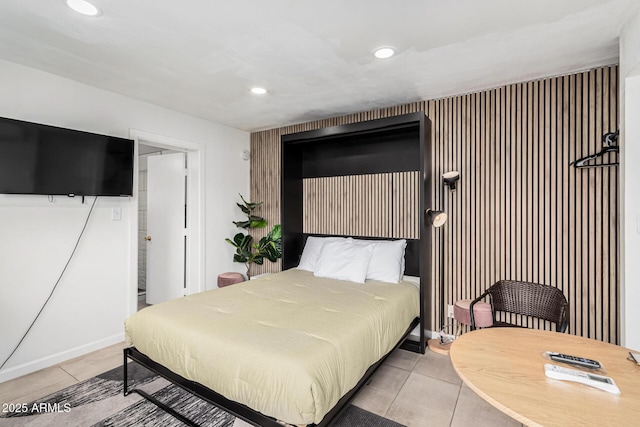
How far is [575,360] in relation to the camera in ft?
4.54

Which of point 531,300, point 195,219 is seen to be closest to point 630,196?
point 531,300

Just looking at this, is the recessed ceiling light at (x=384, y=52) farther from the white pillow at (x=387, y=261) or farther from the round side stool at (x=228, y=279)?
the round side stool at (x=228, y=279)

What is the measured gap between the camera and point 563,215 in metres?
2.78

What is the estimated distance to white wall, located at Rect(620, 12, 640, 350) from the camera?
2.05 meters

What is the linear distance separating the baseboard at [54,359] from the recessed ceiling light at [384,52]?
3718mm

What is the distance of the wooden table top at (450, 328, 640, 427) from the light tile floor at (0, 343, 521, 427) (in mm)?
764

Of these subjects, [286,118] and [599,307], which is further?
[286,118]

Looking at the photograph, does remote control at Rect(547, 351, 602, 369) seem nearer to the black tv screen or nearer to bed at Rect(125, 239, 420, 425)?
bed at Rect(125, 239, 420, 425)

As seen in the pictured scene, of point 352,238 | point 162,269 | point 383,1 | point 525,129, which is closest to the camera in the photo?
point 383,1

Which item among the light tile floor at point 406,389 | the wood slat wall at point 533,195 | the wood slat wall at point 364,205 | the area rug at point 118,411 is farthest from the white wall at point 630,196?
the area rug at point 118,411

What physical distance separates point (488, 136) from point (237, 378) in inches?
120

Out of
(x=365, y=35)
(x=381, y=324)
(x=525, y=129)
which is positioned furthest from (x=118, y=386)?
(x=525, y=129)

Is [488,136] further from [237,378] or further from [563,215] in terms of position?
[237,378]

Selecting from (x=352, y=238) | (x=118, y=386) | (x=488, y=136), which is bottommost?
(x=118, y=386)
